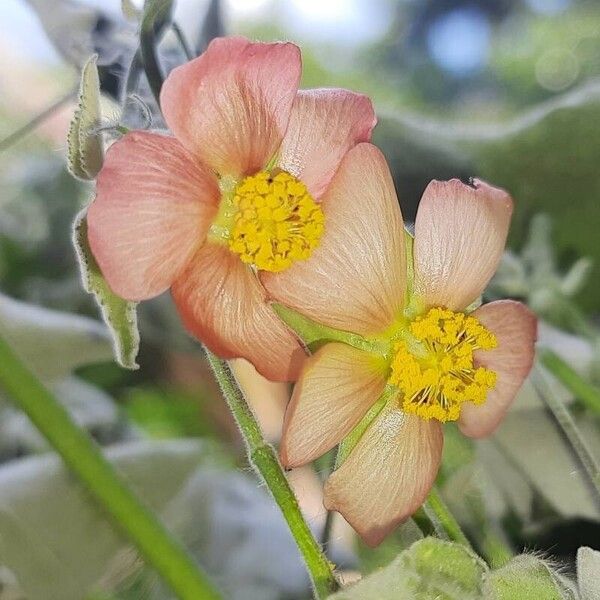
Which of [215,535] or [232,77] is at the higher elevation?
[232,77]

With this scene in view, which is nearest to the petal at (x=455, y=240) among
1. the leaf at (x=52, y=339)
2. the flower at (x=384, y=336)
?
the flower at (x=384, y=336)

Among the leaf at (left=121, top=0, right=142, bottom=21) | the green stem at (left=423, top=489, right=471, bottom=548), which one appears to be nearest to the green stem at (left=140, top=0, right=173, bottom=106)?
the leaf at (left=121, top=0, right=142, bottom=21)

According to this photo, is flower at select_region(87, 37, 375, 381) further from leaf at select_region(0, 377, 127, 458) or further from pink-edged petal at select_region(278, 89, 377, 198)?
leaf at select_region(0, 377, 127, 458)

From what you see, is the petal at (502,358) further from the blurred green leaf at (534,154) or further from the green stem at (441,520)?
the blurred green leaf at (534,154)

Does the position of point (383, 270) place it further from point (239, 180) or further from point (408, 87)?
point (408, 87)

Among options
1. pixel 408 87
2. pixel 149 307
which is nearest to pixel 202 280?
pixel 149 307

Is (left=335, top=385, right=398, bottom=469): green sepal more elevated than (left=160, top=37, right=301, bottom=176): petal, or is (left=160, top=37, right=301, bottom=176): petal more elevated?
(left=160, top=37, right=301, bottom=176): petal
